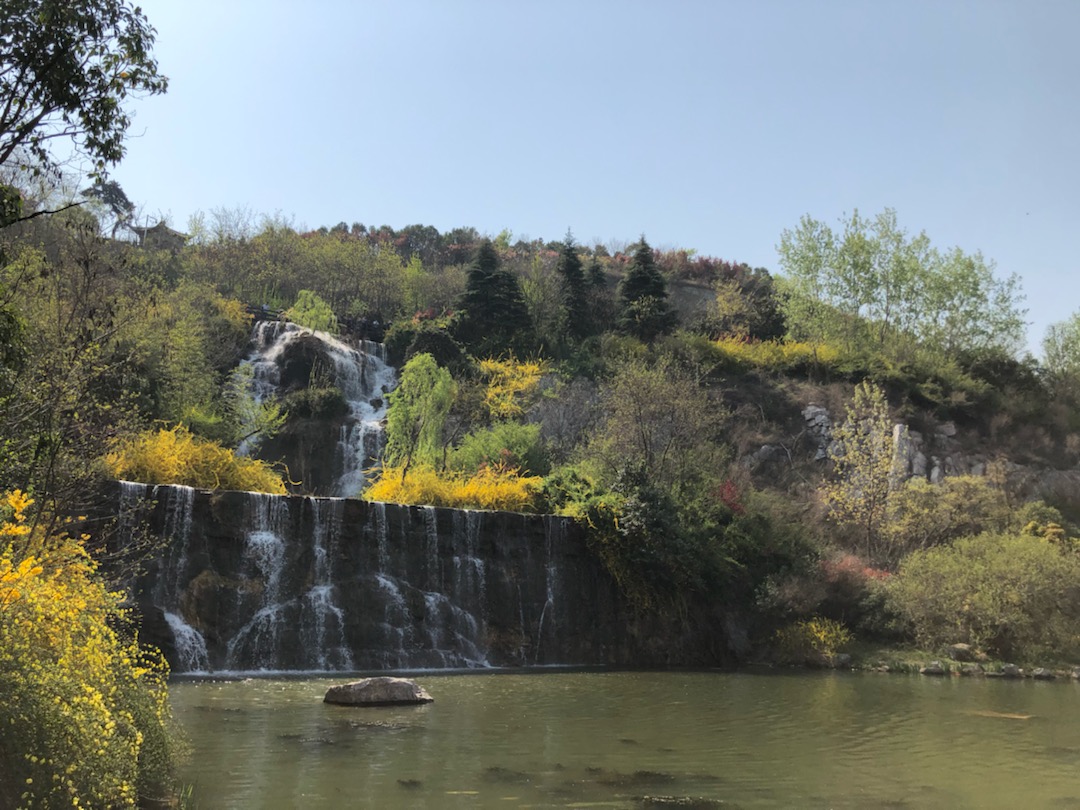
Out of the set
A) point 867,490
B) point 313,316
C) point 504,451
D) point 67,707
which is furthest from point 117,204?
point 67,707

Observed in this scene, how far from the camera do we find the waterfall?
30094mm

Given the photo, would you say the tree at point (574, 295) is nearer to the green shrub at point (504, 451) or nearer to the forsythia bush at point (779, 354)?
the forsythia bush at point (779, 354)

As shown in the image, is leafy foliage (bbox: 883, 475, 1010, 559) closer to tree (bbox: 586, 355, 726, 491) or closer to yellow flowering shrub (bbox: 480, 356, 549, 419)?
tree (bbox: 586, 355, 726, 491)

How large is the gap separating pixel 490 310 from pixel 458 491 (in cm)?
1905

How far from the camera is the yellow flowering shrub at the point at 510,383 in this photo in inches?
1313

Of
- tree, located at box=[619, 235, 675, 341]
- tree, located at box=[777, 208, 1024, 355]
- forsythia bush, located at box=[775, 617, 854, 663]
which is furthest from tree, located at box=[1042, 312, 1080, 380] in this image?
forsythia bush, located at box=[775, 617, 854, 663]

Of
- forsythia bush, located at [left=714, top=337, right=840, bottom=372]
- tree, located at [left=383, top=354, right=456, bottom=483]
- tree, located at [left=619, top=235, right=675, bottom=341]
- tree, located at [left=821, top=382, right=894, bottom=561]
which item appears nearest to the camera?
tree, located at [left=383, top=354, right=456, bottom=483]

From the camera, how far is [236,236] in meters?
47.5

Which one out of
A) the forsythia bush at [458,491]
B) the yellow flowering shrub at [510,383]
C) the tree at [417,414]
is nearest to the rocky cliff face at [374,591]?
the forsythia bush at [458,491]

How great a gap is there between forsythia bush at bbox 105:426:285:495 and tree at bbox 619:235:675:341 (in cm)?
2387

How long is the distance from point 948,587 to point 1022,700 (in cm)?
598

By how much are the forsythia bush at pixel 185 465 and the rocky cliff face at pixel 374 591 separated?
2.73ft

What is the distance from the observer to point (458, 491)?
21594 millimetres

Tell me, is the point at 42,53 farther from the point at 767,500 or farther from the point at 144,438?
the point at 767,500
